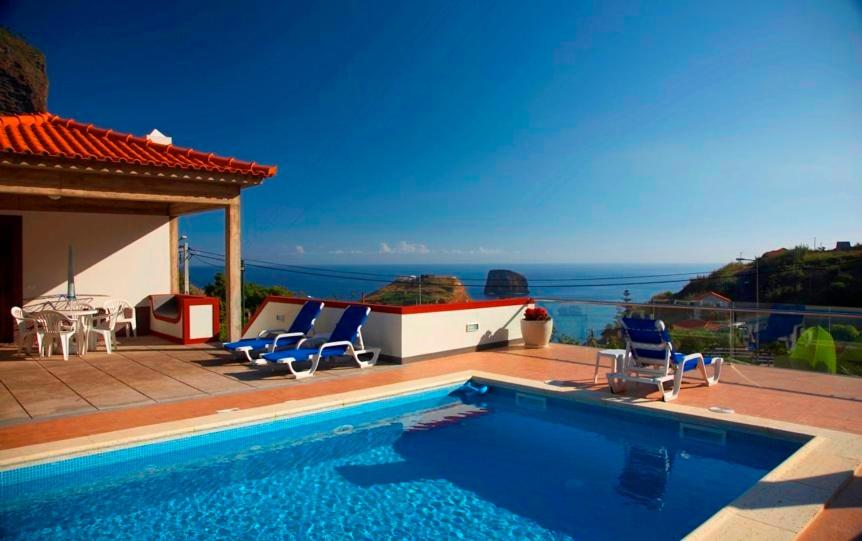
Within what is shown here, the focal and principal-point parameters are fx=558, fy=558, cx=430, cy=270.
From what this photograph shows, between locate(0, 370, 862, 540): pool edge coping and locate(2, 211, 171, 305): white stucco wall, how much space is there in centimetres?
777

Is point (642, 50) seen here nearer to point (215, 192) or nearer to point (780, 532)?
point (215, 192)

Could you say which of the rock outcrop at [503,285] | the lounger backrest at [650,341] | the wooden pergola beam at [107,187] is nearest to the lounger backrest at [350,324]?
the wooden pergola beam at [107,187]

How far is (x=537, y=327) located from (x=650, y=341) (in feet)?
11.4

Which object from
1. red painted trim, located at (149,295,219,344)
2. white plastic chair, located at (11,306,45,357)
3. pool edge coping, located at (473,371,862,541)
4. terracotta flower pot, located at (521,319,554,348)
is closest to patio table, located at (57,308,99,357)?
white plastic chair, located at (11,306,45,357)

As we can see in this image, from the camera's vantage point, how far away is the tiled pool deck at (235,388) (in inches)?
208

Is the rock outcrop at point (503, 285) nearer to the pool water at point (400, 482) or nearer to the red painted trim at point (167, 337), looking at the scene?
the red painted trim at point (167, 337)

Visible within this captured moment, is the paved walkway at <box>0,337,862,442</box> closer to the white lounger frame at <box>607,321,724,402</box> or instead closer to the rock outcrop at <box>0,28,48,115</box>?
the white lounger frame at <box>607,321,724,402</box>

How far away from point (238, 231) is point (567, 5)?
54.7 ft

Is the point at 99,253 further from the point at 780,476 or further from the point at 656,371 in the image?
the point at 780,476

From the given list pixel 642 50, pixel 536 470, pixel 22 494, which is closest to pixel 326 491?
pixel 536 470

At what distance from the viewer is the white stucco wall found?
35.8 feet

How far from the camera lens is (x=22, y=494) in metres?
4.23

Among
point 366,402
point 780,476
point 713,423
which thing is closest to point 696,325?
point 713,423

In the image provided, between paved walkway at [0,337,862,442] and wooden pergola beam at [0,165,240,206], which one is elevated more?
wooden pergola beam at [0,165,240,206]
